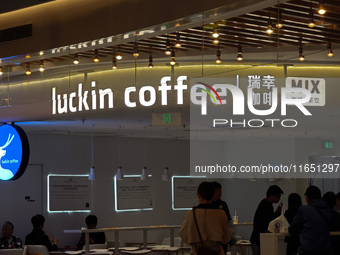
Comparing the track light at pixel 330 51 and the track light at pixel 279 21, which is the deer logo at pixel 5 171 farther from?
the track light at pixel 330 51

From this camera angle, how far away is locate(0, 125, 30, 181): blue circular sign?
396 inches

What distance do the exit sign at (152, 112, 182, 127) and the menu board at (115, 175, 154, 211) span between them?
6.65m

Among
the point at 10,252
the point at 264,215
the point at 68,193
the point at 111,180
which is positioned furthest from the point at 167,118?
the point at 111,180

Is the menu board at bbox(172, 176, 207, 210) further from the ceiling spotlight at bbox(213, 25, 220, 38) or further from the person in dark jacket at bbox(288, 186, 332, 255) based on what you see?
the person in dark jacket at bbox(288, 186, 332, 255)

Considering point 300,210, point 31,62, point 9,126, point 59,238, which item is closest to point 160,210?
point 59,238

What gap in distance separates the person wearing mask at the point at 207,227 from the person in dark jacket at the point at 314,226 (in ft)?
3.81

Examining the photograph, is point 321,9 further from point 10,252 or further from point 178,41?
point 10,252

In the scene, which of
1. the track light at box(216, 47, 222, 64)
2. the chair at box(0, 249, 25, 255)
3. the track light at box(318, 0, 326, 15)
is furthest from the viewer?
the chair at box(0, 249, 25, 255)

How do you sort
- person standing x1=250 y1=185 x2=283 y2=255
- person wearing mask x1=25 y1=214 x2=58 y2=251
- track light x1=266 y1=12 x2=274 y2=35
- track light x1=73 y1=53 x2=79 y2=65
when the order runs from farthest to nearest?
person wearing mask x1=25 y1=214 x2=58 y2=251, track light x1=73 y1=53 x2=79 y2=65, person standing x1=250 y1=185 x2=283 y2=255, track light x1=266 y1=12 x2=274 y2=35

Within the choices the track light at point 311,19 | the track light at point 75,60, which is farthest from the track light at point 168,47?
the track light at point 311,19

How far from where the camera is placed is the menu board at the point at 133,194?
15570mm

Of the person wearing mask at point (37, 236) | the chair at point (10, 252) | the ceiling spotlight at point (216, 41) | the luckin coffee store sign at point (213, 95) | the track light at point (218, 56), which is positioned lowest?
the chair at point (10, 252)

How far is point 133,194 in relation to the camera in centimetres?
1578

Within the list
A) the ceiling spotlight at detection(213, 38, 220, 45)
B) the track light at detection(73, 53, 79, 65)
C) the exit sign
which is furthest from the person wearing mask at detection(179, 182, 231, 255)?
the track light at detection(73, 53, 79, 65)
